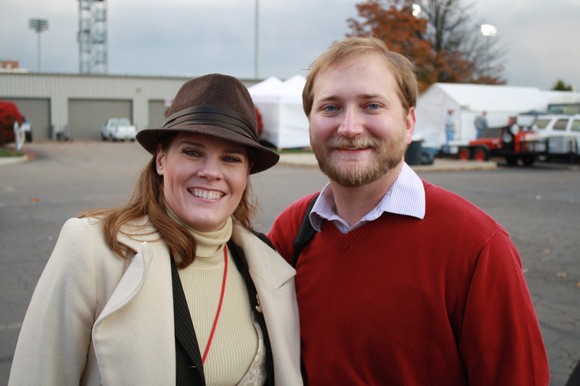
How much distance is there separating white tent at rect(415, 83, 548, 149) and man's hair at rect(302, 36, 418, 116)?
24.9m

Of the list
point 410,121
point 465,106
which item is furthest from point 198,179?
point 465,106

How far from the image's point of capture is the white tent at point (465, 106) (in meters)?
26.8

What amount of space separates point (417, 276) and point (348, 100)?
2.39 feet

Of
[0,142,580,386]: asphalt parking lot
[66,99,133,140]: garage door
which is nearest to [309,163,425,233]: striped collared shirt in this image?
[0,142,580,386]: asphalt parking lot

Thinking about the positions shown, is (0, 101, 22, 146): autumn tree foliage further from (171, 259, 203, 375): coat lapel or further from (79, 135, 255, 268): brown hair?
(171, 259, 203, 375): coat lapel

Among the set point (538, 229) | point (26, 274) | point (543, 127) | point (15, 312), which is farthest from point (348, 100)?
point (543, 127)

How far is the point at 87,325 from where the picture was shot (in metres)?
2.08

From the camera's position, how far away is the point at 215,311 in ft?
7.58

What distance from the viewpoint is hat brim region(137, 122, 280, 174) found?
2238 millimetres

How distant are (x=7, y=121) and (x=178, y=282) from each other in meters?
27.9

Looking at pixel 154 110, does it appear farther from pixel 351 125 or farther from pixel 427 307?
pixel 427 307

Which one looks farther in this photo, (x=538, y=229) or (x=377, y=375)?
(x=538, y=229)

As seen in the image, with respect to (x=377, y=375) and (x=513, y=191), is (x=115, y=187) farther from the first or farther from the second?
(x=377, y=375)

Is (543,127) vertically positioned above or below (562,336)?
above
